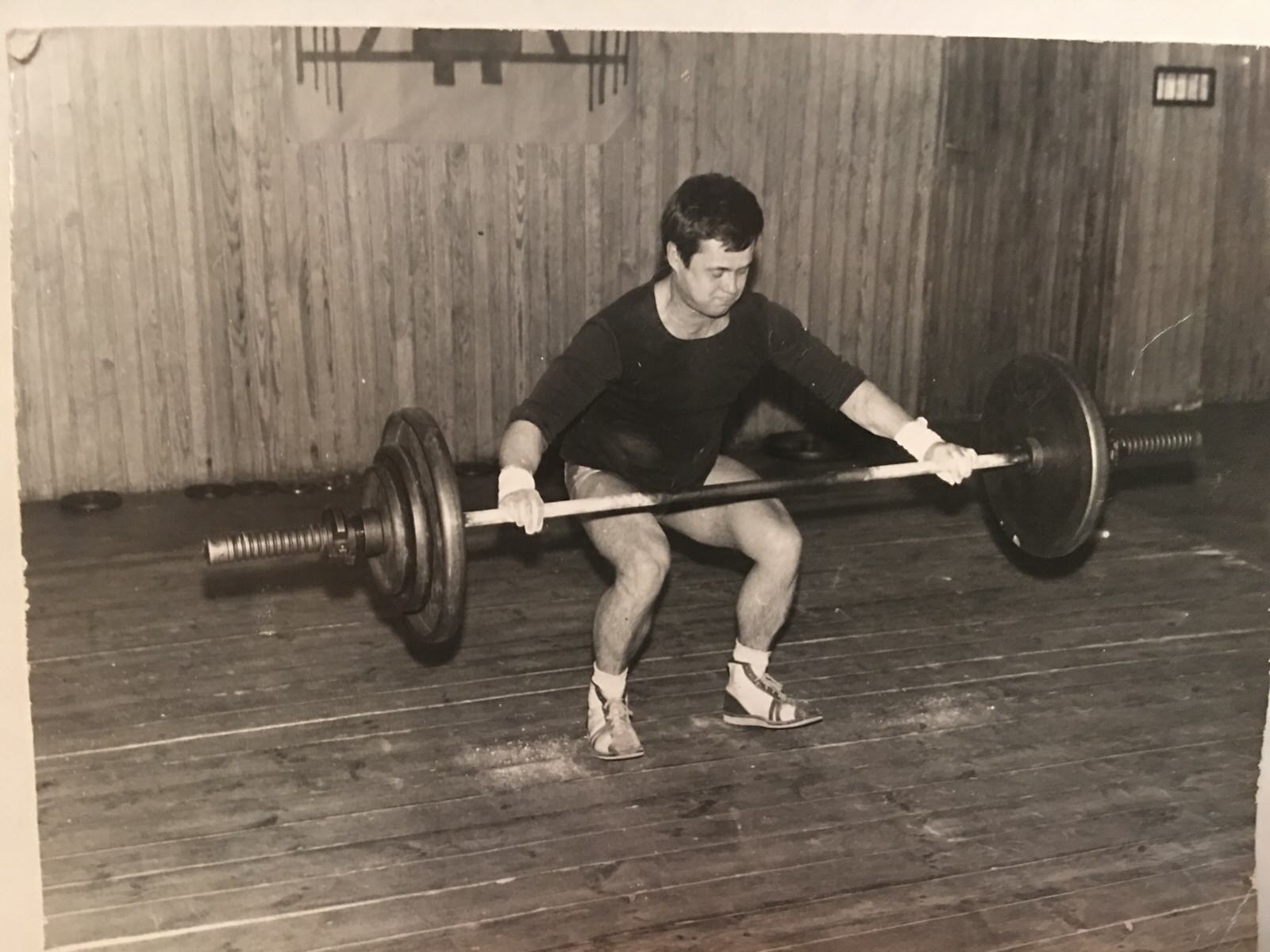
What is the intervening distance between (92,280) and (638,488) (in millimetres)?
2393

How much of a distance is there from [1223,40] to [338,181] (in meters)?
3.06

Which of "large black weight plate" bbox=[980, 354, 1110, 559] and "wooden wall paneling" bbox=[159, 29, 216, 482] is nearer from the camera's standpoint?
"large black weight plate" bbox=[980, 354, 1110, 559]

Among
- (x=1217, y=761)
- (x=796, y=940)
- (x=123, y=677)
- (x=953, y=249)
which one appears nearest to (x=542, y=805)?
(x=796, y=940)

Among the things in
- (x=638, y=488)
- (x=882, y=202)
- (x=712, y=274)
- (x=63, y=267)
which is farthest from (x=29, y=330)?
(x=882, y=202)

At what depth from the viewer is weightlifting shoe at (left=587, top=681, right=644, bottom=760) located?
8.58ft

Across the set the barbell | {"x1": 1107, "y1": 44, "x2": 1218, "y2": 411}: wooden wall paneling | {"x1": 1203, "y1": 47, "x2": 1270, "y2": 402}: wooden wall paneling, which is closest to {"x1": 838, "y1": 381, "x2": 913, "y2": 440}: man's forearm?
the barbell

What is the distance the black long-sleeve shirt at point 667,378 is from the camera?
2596mm

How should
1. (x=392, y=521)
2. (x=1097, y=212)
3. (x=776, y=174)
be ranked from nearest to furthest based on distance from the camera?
(x=392, y=521), (x=776, y=174), (x=1097, y=212)

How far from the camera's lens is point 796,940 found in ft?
6.68

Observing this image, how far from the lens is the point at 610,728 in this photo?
2.65 m

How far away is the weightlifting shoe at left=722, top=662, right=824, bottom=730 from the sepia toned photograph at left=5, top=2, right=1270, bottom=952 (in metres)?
0.01

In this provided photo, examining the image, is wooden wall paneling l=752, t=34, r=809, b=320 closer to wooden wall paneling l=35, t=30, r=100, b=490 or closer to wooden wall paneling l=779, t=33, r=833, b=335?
wooden wall paneling l=779, t=33, r=833, b=335

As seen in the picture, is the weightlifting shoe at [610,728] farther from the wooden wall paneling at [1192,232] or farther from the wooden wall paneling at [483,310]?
the wooden wall paneling at [1192,232]

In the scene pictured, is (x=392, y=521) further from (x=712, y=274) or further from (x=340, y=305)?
(x=340, y=305)
